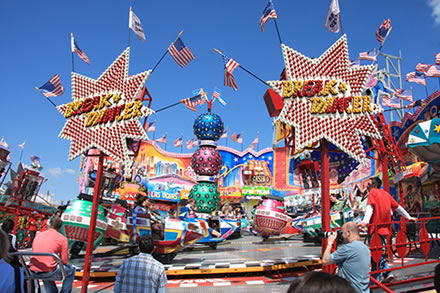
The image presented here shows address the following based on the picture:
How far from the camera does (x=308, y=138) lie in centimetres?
598

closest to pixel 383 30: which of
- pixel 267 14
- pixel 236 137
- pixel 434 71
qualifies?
pixel 267 14

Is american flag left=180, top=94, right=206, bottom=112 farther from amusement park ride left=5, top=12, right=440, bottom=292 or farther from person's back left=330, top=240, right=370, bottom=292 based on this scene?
person's back left=330, top=240, right=370, bottom=292

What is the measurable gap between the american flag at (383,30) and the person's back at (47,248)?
1036cm

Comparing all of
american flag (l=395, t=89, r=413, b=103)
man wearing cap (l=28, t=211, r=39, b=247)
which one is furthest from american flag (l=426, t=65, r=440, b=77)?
man wearing cap (l=28, t=211, r=39, b=247)

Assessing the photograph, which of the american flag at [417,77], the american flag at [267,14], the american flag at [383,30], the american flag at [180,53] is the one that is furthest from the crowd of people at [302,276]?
the american flag at [417,77]

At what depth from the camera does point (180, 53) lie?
28.2 ft

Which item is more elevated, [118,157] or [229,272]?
[118,157]

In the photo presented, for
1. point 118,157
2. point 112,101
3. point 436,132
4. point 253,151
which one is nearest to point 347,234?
point 118,157

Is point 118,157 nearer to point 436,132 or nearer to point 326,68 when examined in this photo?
point 326,68

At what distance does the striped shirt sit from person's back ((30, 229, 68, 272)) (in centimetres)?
142

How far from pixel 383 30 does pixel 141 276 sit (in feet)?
34.6

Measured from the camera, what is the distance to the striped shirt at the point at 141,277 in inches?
119

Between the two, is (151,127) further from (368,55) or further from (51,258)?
(51,258)

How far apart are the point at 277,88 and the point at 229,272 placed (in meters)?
3.68
